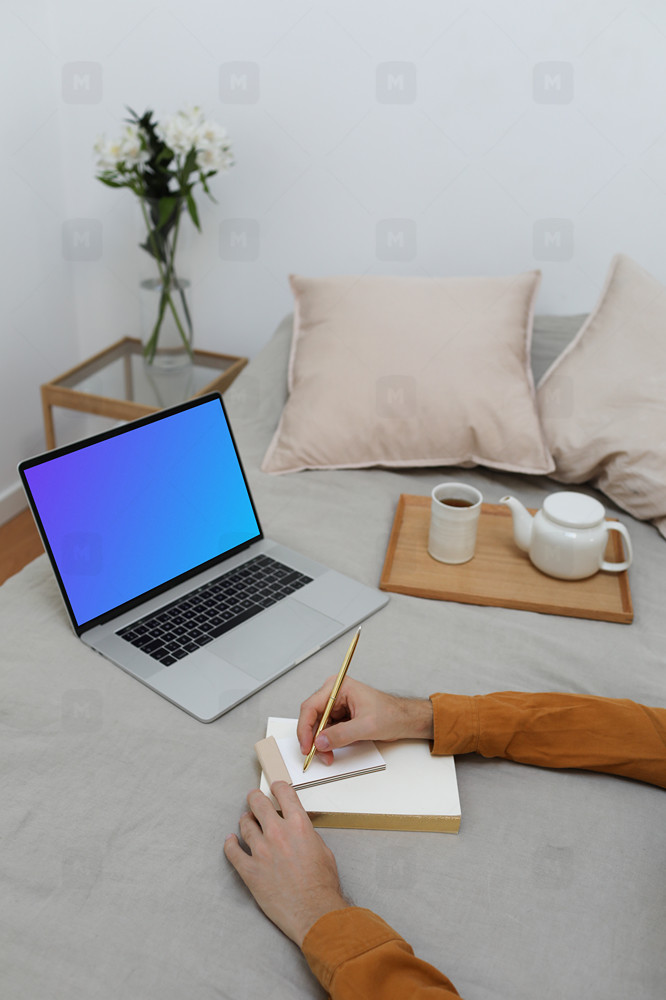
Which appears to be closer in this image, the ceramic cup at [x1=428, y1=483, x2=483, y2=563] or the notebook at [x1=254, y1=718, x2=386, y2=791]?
the notebook at [x1=254, y1=718, x2=386, y2=791]

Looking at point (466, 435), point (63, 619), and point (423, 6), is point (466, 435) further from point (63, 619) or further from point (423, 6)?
point (423, 6)

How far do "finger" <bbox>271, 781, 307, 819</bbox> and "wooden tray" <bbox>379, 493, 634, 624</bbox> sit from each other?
1.45 feet

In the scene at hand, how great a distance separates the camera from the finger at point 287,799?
0.87 m

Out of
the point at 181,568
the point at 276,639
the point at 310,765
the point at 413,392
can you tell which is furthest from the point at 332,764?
the point at 413,392

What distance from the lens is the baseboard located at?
2.34 metres

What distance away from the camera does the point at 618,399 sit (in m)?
1.54

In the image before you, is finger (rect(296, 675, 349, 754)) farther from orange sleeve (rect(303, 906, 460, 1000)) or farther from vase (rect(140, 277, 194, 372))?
vase (rect(140, 277, 194, 372))

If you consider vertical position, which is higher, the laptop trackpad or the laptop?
the laptop

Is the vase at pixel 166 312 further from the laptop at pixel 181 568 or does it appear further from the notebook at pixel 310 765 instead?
the notebook at pixel 310 765

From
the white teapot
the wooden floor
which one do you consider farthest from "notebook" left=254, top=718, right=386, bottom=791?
the wooden floor

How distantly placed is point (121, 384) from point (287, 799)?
4.79 ft

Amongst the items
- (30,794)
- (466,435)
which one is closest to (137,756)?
(30,794)

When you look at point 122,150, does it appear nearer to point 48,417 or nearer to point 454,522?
point 48,417

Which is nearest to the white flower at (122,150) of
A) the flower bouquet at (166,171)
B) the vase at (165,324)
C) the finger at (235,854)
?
the flower bouquet at (166,171)
